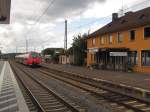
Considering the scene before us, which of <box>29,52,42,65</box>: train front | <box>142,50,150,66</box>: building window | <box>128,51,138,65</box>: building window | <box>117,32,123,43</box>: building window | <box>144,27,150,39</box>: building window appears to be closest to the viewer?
<box>142,50,150,66</box>: building window

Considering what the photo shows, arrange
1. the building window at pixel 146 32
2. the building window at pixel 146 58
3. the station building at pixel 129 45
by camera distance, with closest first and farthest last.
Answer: the building window at pixel 146 58, the building window at pixel 146 32, the station building at pixel 129 45

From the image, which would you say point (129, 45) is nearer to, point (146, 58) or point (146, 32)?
point (146, 32)

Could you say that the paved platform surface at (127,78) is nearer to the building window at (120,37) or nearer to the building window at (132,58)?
the building window at (132,58)

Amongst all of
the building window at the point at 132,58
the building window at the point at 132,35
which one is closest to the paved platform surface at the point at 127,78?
the building window at the point at 132,58

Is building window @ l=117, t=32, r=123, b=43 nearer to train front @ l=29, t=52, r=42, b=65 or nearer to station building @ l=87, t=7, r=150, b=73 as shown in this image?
station building @ l=87, t=7, r=150, b=73

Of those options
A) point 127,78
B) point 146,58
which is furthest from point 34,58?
point 127,78

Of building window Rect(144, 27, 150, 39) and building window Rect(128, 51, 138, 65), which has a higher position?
building window Rect(144, 27, 150, 39)

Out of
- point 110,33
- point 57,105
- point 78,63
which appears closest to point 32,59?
point 78,63

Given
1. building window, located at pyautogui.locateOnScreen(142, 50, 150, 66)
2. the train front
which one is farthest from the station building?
the train front

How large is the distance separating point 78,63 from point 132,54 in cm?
2559

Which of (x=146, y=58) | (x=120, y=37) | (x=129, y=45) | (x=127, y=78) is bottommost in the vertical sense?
(x=127, y=78)

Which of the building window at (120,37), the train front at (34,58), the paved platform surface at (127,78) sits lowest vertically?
the paved platform surface at (127,78)

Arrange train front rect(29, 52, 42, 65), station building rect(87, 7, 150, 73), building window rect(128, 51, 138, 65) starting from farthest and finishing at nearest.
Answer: train front rect(29, 52, 42, 65)
building window rect(128, 51, 138, 65)
station building rect(87, 7, 150, 73)

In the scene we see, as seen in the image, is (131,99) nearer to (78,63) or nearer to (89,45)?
(89,45)
